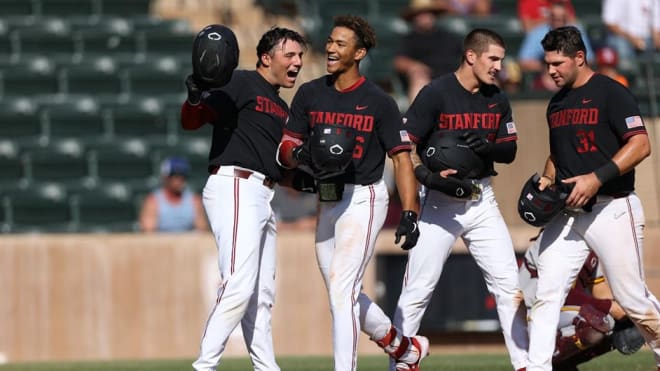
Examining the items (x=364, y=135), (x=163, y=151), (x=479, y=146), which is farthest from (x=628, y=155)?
(x=163, y=151)

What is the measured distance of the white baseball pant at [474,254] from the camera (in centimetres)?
790

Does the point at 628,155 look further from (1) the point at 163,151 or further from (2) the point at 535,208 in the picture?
(1) the point at 163,151

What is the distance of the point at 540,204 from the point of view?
752cm

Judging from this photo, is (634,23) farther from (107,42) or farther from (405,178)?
(405,178)

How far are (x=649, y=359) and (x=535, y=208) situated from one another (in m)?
2.73

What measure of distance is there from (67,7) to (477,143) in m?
9.18

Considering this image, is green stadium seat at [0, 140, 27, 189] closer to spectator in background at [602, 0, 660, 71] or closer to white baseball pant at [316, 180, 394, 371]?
spectator in background at [602, 0, 660, 71]

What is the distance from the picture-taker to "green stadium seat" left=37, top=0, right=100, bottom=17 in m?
15.8

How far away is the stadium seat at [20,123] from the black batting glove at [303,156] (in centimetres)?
748

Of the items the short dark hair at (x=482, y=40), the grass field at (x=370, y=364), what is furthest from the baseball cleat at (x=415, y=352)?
the short dark hair at (x=482, y=40)

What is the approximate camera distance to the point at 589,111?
7.52 meters

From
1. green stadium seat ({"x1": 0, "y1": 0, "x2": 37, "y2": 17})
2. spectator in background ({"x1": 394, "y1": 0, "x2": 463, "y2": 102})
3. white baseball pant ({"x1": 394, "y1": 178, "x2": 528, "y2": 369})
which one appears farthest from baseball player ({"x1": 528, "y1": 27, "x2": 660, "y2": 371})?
green stadium seat ({"x1": 0, "y1": 0, "x2": 37, "y2": 17})

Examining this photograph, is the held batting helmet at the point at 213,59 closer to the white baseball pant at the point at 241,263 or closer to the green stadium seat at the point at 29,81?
the white baseball pant at the point at 241,263

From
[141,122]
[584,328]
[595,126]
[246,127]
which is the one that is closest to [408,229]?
[246,127]
